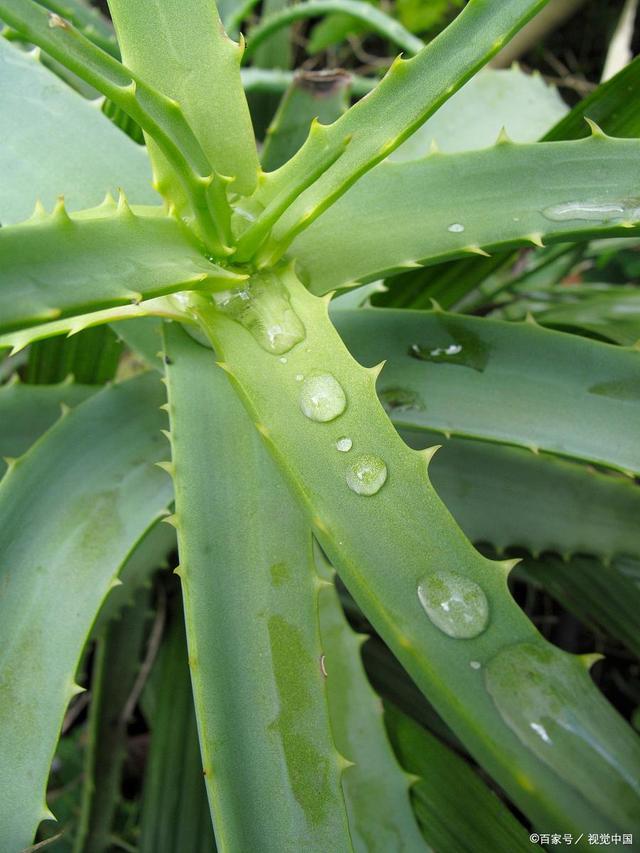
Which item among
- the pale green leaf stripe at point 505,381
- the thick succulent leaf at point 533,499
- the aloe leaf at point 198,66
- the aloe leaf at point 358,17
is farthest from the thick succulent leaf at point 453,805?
the aloe leaf at point 358,17

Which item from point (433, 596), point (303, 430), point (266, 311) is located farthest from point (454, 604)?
point (266, 311)

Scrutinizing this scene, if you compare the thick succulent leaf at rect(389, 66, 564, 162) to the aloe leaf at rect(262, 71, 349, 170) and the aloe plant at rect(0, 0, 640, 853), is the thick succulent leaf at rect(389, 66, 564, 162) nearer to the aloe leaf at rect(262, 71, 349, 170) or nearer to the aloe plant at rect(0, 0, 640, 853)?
the aloe leaf at rect(262, 71, 349, 170)

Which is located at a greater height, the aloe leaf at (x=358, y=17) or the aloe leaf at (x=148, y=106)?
the aloe leaf at (x=358, y=17)

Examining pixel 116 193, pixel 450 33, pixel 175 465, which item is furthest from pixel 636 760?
pixel 116 193

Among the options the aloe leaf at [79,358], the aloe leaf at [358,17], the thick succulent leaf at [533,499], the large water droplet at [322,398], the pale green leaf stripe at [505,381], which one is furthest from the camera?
the aloe leaf at [358,17]

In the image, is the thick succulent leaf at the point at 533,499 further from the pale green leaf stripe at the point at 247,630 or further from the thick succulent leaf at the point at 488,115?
the thick succulent leaf at the point at 488,115

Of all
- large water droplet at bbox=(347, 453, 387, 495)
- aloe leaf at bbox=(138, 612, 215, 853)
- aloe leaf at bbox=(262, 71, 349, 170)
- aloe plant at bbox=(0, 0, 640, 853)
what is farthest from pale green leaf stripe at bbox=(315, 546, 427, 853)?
aloe leaf at bbox=(262, 71, 349, 170)

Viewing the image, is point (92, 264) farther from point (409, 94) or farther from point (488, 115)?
point (488, 115)
